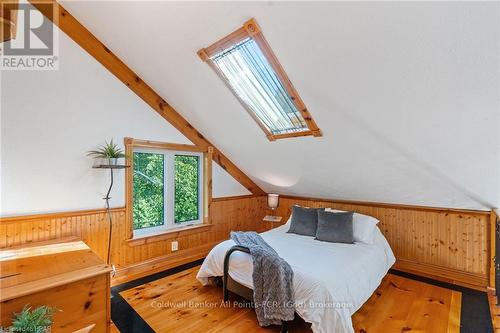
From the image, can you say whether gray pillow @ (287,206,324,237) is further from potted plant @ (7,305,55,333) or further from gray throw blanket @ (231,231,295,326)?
potted plant @ (7,305,55,333)

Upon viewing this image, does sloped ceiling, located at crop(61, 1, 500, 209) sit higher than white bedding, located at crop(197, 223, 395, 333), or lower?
higher

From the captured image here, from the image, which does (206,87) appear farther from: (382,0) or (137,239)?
(137,239)

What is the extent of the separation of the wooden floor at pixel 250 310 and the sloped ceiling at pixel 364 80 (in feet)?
3.88

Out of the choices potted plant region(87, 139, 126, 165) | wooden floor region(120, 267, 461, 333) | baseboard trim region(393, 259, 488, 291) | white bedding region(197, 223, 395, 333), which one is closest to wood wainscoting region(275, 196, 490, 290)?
baseboard trim region(393, 259, 488, 291)

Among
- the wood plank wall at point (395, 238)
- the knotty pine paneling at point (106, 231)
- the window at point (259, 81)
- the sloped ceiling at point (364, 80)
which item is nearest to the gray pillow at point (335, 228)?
the sloped ceiling at point (364, 80)

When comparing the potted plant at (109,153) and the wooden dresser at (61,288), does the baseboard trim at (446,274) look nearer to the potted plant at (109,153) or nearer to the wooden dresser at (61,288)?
the wooden dresser at (61,288)

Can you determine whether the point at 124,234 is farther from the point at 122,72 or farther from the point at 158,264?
the point at 122,72

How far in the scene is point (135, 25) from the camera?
2.34m

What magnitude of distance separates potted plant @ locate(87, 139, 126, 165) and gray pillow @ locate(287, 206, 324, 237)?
2375 mm

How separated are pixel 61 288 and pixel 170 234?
6.45 feet

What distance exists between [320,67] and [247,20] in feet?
2.24

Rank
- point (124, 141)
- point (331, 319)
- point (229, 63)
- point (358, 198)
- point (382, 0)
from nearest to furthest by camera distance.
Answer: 1. point (382, 0)
2. point (331, 319)
3. point (229, 63)
4. point (124, 141)
5. point (358, 198)

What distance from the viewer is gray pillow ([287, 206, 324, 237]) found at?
334 centimetres

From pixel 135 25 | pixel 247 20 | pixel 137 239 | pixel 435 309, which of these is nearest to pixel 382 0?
pixel 247 20
